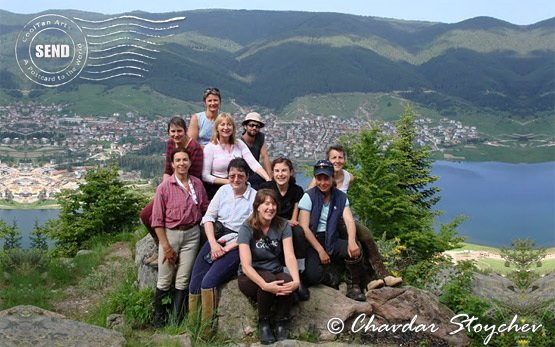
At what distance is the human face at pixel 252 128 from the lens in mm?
6684

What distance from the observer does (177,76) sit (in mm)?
191625

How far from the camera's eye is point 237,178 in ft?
18.7

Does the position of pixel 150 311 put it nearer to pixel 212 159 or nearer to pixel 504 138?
pixel 212 159

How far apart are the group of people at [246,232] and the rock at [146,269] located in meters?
0.68

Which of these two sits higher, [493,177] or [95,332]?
[95,332]

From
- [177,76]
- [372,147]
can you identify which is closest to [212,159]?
[372,147]

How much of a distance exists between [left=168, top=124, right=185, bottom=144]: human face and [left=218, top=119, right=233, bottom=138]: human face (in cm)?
45

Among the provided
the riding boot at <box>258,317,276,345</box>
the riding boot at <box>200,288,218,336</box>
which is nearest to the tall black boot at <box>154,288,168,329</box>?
the riding boot at <box>200,288,218,336</box>

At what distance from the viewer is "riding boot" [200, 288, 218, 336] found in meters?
5.72

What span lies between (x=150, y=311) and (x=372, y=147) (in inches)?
467

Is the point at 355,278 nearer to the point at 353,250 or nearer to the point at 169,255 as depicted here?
the point at 353,250

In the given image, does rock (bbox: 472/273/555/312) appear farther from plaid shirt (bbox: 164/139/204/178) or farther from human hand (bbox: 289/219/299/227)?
plaid shirt (bbox: 164/139/204/178)

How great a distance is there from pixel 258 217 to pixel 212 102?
1999mm

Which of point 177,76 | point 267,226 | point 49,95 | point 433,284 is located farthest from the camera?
point 177,76
